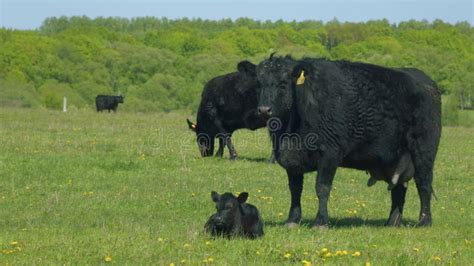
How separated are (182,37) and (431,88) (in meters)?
128

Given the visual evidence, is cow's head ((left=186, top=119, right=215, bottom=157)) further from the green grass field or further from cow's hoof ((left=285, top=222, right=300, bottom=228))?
cow's hoof ((left=285, top=222, right=300, bottom=228))

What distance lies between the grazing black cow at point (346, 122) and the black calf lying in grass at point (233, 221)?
1443 mm

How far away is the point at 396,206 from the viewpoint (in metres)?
13.8

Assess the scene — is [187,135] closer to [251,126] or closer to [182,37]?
[251,126]

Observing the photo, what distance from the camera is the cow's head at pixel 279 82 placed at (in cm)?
1255

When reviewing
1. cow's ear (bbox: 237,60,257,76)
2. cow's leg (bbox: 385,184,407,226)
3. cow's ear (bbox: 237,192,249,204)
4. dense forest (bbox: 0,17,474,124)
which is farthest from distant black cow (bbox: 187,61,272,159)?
dense forest (bbox: 0,17,474,124)

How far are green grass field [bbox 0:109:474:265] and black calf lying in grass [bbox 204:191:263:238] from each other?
0.77 ft

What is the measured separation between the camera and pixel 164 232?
11555mm

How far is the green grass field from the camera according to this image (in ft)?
32.4

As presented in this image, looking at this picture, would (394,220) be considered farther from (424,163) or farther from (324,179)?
(324,179)

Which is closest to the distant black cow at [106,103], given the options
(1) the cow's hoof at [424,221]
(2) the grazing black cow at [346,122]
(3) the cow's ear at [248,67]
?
(3) the cow's ear at [248,67]

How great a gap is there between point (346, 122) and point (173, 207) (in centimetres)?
393

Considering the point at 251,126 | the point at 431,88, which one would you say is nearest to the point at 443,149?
the point at 251,126

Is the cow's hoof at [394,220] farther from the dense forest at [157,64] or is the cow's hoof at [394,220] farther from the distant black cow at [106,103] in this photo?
the dense forest at [157,64]
